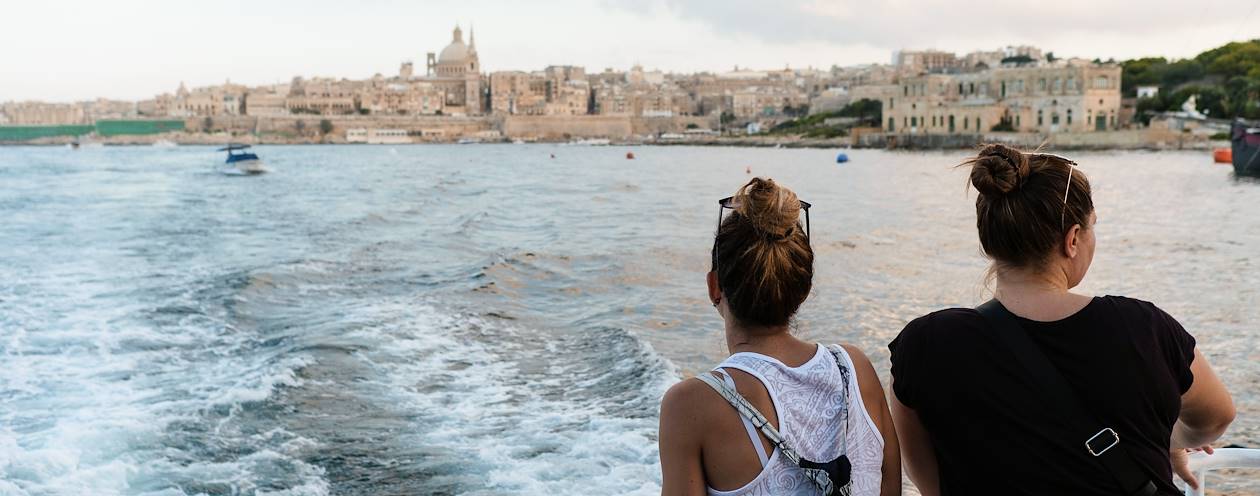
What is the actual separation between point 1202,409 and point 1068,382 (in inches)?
10.5

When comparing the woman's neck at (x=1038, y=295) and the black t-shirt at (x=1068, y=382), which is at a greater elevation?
the woman's neck at (x=1038, y=295)

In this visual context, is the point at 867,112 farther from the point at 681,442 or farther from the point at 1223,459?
the point at 681,442

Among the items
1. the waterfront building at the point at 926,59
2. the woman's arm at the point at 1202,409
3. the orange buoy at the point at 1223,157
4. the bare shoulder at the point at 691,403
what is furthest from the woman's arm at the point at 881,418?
the waterfront building at the point at 926,59

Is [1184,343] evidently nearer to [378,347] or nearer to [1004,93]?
[378,347]

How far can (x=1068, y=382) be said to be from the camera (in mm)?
1368

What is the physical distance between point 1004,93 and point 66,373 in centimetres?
5676

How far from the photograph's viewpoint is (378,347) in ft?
21.2

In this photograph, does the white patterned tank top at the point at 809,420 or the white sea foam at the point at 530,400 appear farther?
the white sea foam at the point at 530,400

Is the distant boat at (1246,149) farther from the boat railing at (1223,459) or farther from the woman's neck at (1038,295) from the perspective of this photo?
the woman's neck at (1038,295)

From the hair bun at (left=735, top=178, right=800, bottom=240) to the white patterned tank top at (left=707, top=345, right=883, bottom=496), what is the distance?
6.6 inches

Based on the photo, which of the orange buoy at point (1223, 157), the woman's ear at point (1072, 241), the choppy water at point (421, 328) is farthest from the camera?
the orange buoy at point (1223, 157)

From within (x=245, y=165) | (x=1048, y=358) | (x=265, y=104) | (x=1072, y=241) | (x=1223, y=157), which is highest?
(x=265, y=104)

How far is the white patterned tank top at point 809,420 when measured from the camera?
1395 millimetres

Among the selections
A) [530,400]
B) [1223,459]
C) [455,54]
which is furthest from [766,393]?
[455,54]
